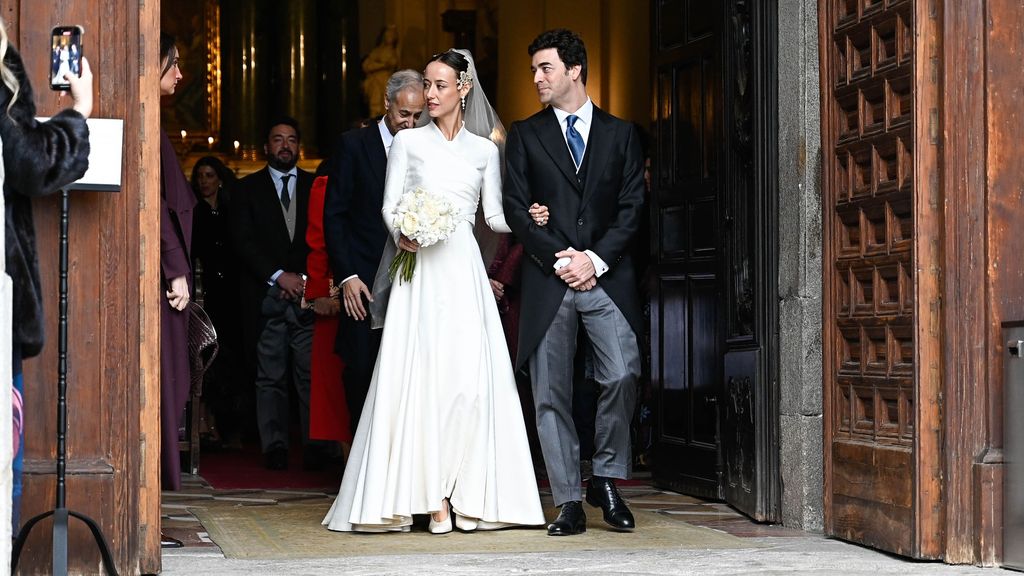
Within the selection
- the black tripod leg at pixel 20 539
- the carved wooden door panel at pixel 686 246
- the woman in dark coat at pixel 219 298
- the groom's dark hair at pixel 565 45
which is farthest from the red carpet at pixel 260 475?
the black tripod leg at pixel 20 539

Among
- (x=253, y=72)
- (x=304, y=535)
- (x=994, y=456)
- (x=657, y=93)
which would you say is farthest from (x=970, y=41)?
(x=253, y=72)

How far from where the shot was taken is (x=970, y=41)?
5.60 metres

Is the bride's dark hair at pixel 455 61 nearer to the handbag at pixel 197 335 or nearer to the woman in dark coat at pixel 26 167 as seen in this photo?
the handbag at pixel 197 335

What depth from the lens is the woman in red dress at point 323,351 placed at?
26.9 ft

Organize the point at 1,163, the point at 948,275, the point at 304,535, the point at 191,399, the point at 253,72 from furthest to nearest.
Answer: the point at 253,72
the point at 191,399
the point at 304,535
the point at 948,275
the point at 1,163

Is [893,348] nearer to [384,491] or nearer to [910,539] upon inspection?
[910,539]

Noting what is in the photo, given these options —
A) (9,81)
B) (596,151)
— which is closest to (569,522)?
(596,151)

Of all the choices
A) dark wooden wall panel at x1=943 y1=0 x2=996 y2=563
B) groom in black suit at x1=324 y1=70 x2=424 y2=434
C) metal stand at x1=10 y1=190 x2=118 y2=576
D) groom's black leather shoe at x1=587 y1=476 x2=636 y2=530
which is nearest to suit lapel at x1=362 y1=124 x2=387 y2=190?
groom in black suit at x1=324 y1=70 x2=424 y2=434

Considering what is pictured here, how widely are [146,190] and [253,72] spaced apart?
10610 millimetres

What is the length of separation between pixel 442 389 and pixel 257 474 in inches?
117

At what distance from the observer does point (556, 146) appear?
255 inches

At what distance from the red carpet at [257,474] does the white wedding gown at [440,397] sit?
1.88 metres

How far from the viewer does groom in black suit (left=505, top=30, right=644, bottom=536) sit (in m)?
6.34

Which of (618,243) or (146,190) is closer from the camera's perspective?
(146,190)
